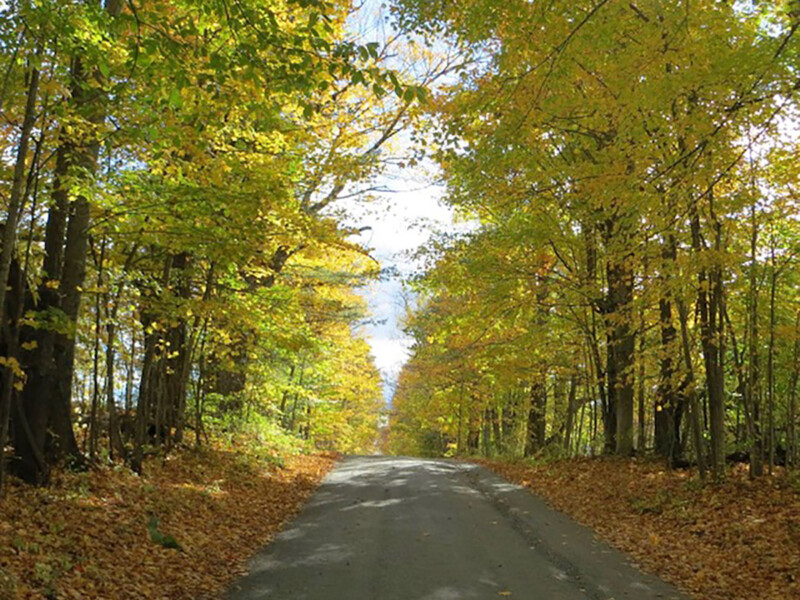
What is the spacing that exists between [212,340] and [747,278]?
1089cm

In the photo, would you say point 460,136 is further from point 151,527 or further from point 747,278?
point 151,527

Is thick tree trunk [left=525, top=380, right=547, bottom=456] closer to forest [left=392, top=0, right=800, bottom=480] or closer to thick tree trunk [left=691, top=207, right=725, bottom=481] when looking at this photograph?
forest [left=392, top=0, right=800, bottom=480]

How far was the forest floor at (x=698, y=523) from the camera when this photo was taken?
670cm

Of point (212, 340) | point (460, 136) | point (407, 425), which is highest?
point (460, 136)

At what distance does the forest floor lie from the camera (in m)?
6.70

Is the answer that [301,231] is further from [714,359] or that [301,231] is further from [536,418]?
[536,418]

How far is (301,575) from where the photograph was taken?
6602 millimetres

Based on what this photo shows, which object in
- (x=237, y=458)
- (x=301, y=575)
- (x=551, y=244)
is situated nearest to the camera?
(x=301, y=575)

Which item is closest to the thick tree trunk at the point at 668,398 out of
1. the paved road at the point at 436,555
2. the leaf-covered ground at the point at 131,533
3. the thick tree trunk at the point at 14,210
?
the paved road at the point at 436,555

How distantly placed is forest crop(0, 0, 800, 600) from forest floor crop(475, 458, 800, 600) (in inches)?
3.3

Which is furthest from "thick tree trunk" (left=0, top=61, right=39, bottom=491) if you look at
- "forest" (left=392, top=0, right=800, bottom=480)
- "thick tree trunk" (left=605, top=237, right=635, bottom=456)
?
"thick tree trunk" (left=605, top=237, right=635, bottom=456)

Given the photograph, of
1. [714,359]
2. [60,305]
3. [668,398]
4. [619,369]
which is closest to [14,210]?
[60,305]

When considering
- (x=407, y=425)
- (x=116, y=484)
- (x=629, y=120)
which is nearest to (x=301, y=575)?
(x=116, y=484)

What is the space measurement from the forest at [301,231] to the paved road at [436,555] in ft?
1.95
